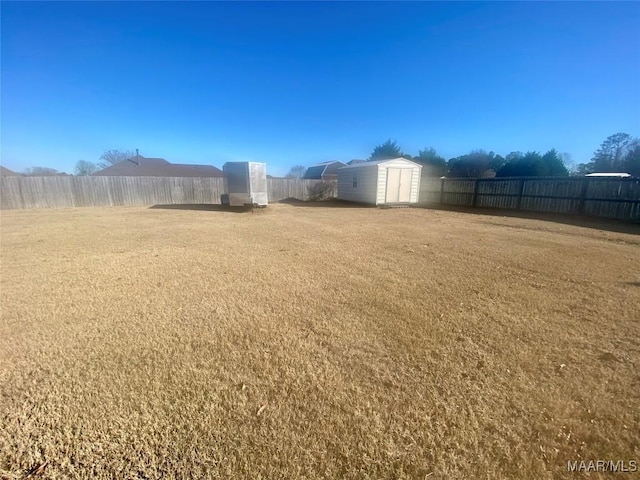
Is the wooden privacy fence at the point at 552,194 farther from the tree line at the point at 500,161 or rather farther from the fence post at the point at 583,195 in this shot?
the tree line at the point at 500,161

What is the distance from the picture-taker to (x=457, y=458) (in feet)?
4.86

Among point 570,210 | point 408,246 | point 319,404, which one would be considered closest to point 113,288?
point 319,404

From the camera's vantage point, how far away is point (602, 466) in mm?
1444

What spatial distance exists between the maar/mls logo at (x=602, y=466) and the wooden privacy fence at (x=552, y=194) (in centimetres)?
1266

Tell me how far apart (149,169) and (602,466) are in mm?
34285

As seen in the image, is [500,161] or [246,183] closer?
[246,183]

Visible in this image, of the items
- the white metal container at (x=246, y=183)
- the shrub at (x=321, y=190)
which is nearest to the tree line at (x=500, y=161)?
the shrub at (x=321, y=190)

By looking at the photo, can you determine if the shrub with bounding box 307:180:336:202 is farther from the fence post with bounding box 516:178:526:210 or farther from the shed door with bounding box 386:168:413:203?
the fence post with bounding box 516:178:526:210

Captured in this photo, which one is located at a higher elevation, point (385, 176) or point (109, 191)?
point (385, 176)

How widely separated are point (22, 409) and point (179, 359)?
93 cm

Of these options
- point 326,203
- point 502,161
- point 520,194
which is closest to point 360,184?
point 326,203

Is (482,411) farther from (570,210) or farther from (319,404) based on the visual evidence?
(570,210)

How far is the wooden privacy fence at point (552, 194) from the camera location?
982 centimetres

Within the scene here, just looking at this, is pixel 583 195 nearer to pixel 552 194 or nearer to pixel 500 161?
pixel 552 194
